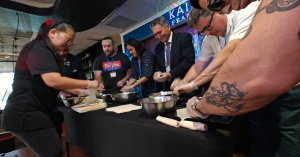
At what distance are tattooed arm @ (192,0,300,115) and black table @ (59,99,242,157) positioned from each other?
7.3 inches

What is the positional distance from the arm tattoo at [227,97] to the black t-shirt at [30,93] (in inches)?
41.5

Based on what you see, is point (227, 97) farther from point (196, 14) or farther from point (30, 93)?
point (30, 93)

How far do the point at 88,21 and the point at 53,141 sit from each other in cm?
308

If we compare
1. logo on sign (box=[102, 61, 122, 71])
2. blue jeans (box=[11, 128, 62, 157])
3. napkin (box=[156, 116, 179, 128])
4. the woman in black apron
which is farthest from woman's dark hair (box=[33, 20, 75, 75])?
logo on sign (box=[102, 61, 122, 71])

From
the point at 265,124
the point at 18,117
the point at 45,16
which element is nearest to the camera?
the point at 18,117

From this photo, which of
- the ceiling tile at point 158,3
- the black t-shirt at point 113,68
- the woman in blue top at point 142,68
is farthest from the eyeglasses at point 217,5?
the ceiling tile at point 158,3

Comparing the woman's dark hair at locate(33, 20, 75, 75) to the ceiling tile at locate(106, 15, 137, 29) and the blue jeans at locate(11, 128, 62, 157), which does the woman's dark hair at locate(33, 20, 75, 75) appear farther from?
the ceiling tile at locate(106, 15, 137, 29)

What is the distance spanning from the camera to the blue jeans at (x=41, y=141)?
3.03 feet

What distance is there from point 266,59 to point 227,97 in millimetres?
147

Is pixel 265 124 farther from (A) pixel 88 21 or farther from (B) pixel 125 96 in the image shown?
(A) pixel 88 21

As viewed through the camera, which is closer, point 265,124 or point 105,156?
point 105,156

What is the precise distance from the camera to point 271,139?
113 centimetres

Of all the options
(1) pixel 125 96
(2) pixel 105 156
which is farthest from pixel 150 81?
(2) pixel 105 156

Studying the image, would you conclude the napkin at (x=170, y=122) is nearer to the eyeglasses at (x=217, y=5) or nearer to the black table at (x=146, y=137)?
the black table at (x=146, y=137)
